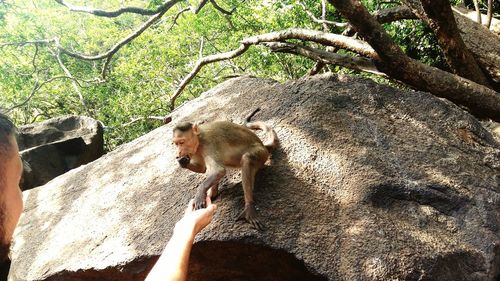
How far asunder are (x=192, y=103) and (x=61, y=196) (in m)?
2.00

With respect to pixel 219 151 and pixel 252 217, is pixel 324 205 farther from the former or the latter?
pixel 219 151

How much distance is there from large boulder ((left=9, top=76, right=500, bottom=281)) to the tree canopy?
0.53 meters

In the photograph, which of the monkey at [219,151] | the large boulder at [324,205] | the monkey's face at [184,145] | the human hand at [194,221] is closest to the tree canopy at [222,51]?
the large boulder at [324,205]

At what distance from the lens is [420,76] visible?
3990 millimetres

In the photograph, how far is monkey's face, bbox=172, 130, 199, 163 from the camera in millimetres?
3299

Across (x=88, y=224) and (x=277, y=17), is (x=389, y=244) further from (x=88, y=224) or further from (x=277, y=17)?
(x=277, y=17)

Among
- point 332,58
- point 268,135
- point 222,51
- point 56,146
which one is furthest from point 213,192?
point 222,51

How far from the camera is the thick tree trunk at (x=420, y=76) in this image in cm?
374

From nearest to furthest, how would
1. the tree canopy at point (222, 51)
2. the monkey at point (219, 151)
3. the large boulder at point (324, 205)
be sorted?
1. the large boulder at point (324, 205)
2. the monkey at point (219, 151)
3. the tree canopy at point (222, 51)

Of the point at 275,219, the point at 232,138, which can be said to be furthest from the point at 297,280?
the point at 232,138

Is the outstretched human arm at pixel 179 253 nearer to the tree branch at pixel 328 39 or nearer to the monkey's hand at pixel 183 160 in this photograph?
the monkey's hand at pixel 183 160

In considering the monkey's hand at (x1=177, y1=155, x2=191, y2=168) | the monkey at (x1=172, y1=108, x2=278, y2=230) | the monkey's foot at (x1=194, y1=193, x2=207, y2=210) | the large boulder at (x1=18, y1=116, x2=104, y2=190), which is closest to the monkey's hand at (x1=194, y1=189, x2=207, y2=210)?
the monkey's foot at (x1=194, y1=193, x2=207, y2=210)

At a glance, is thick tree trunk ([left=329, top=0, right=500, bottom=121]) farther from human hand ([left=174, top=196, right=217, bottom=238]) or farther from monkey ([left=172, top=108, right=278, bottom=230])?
human hand ([left=174, top=196, right=217, bottom=238])

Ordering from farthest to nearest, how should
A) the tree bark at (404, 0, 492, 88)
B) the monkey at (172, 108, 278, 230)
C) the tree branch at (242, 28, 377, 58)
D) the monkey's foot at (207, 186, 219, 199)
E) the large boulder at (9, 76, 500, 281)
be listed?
the tree branch at (242, 28, 377, 58) < the tree bark at (404, 0, 492, 88) < the monkey's foot at (207, 186, 219, 199) < the monkey at (172, 108, 278, 230) < the large boulder at (9, 76, 500, 281)
